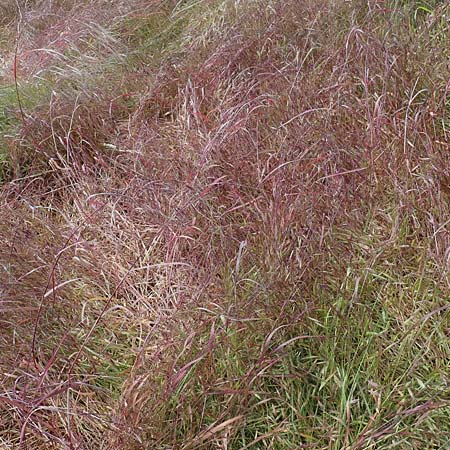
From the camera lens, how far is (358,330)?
5.28ft

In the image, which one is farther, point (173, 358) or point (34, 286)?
point (34, 286)

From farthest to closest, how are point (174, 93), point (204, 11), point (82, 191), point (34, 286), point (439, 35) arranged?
point (204, 11) → point (174, 93) → point (439, 35) → point (82, 191) → point (34, 286)

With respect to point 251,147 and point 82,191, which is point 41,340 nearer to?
point 82,191

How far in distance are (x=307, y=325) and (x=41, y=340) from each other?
673 millimetres

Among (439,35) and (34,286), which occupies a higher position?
(34,286)

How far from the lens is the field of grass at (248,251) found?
1.51 m

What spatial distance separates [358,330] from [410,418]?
0.24 m

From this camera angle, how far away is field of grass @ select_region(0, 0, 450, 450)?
1.51 metres

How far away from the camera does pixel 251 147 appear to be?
224 cm

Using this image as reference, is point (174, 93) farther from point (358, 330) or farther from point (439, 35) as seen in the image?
point (358, 330)

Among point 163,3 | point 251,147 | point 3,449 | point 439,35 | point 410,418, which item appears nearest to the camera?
point 410,418

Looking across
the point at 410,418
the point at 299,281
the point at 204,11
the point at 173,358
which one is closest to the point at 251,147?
the point at 299,281

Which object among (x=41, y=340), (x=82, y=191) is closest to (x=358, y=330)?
(x=41, y=340)

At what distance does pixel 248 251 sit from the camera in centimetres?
175
